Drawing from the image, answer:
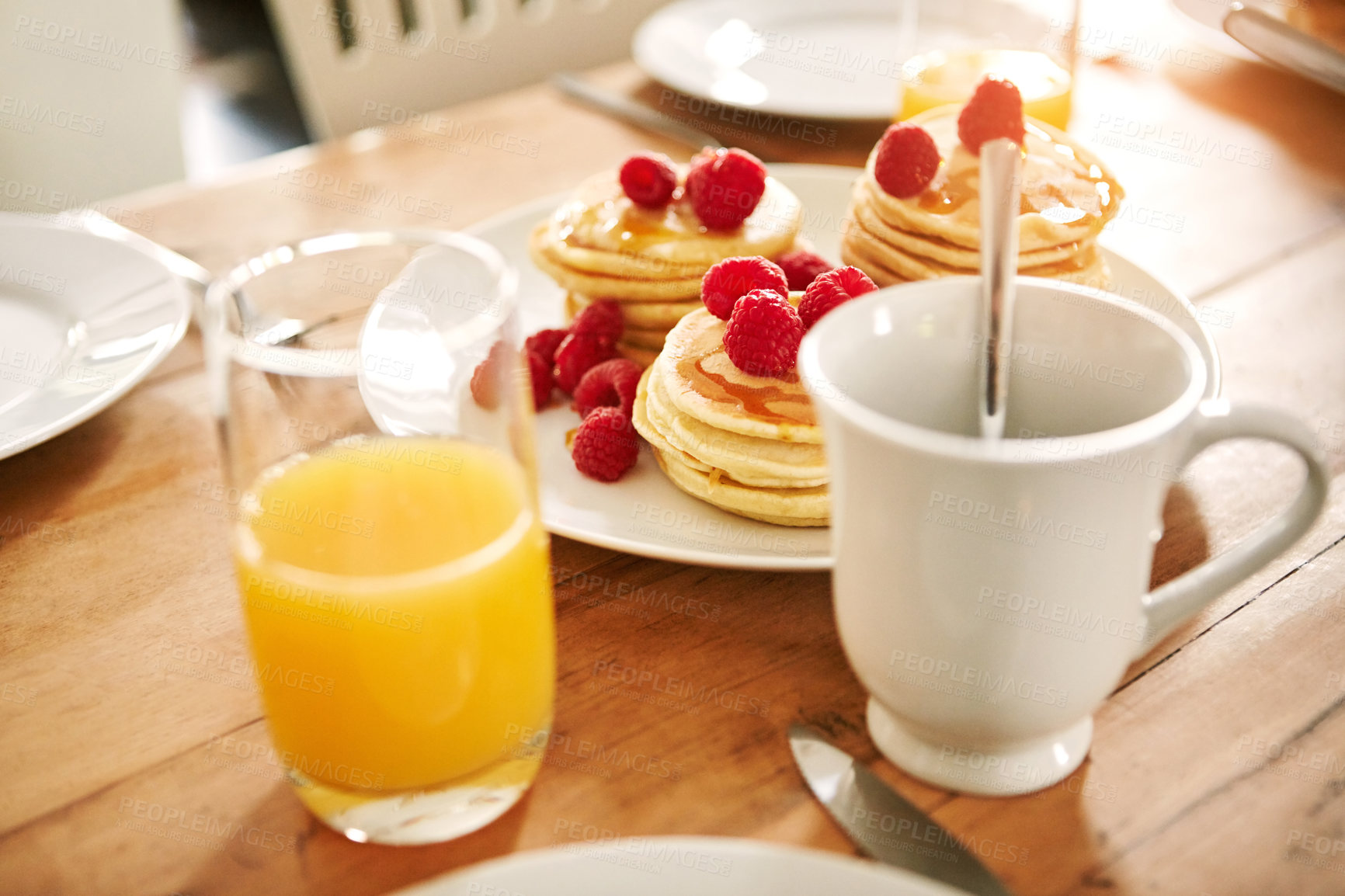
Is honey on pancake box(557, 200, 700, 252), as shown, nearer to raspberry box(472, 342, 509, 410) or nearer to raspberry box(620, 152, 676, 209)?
raspberry box(620, 152, 676, 209)

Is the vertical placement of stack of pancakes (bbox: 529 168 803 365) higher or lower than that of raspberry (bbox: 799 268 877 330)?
lower

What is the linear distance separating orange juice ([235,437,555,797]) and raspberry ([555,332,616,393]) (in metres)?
0.43

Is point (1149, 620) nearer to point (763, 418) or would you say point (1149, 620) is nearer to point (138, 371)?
point (763, 418)

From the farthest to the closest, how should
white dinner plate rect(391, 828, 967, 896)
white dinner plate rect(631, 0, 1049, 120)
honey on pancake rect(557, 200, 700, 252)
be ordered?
1. white dinner plate rect(631, 0, 1049, 120)
2. honey on pancake rect(557, 200, 700, 252)
3. white dinner plate rect(391, 828, 967, 896)

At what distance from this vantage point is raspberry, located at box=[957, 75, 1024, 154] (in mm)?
1066

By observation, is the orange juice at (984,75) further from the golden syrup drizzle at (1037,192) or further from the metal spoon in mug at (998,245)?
the metal spoon in mug at (998,245)

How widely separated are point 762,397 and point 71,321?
2.30ft

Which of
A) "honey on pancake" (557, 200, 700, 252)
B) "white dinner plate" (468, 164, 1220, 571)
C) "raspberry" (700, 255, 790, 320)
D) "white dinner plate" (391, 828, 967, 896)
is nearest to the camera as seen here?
"white dinner plate" (391, 828, 967, 896)

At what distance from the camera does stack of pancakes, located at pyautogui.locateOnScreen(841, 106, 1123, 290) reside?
102 cm

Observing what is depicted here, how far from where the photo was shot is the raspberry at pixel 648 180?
1.14m

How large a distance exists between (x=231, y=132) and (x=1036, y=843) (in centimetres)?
412

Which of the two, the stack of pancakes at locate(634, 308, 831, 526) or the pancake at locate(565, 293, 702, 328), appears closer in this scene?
the stack of pancakes at locate(634, 308, 831, 526)

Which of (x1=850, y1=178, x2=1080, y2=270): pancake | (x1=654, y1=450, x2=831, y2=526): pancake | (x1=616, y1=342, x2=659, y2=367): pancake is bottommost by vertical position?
(x1=616, y1=342, x2=659, y2=367): pancake

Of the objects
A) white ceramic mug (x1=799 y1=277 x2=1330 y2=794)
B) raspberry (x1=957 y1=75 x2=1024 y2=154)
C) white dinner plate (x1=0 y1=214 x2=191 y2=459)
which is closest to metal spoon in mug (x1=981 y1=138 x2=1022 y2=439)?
white ceramic mug (x1=799 y1=277 x2=1330 y2=794)
